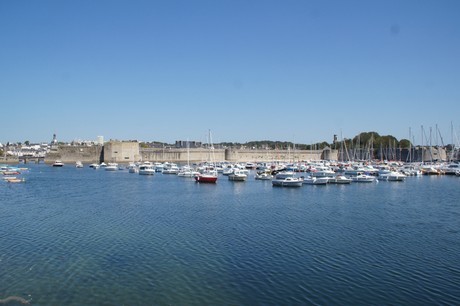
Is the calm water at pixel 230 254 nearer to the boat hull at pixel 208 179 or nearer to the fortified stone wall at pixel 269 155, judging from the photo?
the boat hull at pixel 208 179

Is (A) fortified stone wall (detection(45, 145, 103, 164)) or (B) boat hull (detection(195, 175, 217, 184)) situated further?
(A) fortified stone wall (detection(45, 145, 103, 164))

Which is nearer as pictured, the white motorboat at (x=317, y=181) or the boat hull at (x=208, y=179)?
the white motorboat at (x=317, y=181)

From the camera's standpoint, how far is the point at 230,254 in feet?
57.6

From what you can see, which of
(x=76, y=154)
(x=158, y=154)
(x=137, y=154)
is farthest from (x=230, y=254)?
(x=76, y=154)

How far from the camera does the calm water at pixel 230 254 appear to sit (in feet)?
42.8

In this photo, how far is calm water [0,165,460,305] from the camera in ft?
42.8

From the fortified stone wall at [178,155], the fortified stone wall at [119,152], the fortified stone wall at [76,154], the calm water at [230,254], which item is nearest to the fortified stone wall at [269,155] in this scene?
the fortified stone wall at [178,155]

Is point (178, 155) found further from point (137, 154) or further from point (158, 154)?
point (137, 154)

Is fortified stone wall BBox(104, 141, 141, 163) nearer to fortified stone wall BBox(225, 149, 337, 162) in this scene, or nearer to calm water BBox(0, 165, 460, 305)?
fortified stone wall BBox(225, 149, 337, 162)

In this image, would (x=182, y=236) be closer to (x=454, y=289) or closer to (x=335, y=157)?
(x=454, y=289)

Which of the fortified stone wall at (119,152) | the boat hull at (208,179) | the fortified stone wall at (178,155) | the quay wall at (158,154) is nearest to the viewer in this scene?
the boat hull at (208,179)

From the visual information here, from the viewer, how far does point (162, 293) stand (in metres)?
13.0

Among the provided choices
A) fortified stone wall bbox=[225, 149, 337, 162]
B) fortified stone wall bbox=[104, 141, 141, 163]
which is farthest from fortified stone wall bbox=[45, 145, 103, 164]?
fortified stone wall bbox=[225, 149, 337, 162]

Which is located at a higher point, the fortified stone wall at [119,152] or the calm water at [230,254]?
the fortified stone wall at [119,152]
